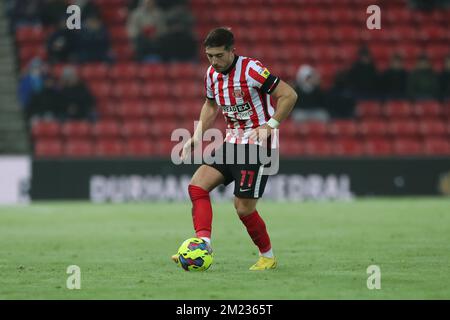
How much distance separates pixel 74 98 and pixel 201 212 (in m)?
12.0

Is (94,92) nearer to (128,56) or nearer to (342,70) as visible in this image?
(128,56)

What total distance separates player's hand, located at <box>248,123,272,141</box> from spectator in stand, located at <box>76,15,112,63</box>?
42.7ft

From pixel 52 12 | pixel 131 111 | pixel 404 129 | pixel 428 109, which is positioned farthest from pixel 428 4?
pixel 52 12

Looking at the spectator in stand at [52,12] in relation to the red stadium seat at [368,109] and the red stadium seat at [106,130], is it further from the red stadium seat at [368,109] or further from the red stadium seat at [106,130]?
the red stadium seat at [368,109]

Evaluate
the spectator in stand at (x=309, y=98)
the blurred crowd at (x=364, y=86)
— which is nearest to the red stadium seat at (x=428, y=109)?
the blurred crowd at (x=364, y=86)

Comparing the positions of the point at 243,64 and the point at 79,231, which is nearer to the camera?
the point at 243,64

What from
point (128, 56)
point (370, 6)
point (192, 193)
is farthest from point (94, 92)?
point (192, 193)

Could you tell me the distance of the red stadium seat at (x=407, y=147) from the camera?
20.8m

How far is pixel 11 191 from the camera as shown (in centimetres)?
1883

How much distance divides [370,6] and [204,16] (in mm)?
4209

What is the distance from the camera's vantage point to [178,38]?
2186 cm

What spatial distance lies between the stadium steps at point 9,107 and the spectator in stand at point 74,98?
1.23m

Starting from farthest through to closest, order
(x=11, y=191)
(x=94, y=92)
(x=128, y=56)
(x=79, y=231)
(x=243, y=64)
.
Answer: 1. (x=128, y=56)
2. (x=94, y=92)
3. (x=11, y=191)
4. (x=79, y=231)
5. (x=243, y=64)
